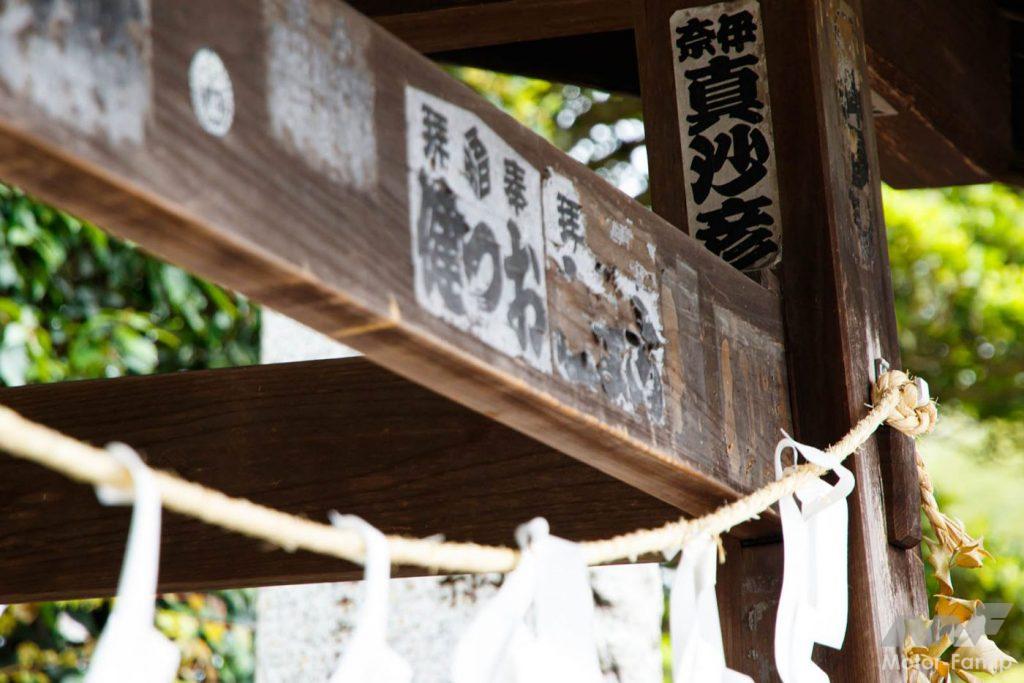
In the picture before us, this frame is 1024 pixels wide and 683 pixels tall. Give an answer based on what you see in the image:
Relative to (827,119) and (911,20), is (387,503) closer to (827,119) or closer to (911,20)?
(827,119)

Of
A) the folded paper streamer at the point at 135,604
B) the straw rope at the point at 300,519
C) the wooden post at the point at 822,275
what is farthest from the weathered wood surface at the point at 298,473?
the folded paper streamer at the point at 135,604

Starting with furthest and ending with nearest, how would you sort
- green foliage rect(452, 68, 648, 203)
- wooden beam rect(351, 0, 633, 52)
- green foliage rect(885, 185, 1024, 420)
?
green foliage rect(452, 68, 648, 203) → green foliage rect(885, 185, 1024, 420) → wooden beam rect(351, 0, 633, 52)

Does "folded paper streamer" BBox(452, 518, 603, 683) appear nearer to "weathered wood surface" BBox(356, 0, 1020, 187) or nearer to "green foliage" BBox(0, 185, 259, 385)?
"weathered wood surface" BBox(356, 0, 1020, 187)

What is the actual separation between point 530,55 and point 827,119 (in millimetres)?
852

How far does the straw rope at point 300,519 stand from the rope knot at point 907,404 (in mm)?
248

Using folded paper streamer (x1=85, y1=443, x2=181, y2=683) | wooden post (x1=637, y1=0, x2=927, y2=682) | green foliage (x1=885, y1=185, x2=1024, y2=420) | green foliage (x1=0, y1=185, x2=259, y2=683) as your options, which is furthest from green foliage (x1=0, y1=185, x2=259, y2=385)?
green foliage (x1=885, y1=185, x2=1024, y2=420)

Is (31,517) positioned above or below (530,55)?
below

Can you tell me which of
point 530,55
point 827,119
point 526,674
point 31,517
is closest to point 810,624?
point 526,674

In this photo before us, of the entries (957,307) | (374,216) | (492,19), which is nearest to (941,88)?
(492,19)

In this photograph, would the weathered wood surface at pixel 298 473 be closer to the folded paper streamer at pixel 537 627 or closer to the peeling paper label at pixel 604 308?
the peeling paper label at pixel 604 308

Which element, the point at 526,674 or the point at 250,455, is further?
the point at 250,455

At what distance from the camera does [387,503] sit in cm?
139

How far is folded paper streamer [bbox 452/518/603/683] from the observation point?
80 centimetres

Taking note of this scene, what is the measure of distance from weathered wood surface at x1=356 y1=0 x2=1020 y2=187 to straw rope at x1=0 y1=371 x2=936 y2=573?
939 mm
